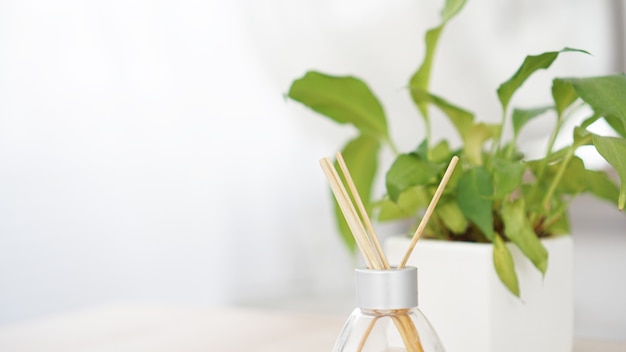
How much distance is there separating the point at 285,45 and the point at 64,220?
0.57 meters

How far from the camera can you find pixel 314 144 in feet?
5.19

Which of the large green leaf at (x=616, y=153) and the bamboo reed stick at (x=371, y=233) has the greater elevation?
the large green leaf at (x=616, y=153)

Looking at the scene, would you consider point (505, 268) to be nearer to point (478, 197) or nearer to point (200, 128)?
point (478, 197)

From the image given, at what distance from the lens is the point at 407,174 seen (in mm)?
595

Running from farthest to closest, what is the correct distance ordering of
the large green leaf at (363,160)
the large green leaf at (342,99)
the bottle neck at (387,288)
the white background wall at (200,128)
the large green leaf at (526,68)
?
the white background wall at (200,128) → the large green leaf at (363,160) → the large green leaf at (342,99) → the large green leaf at (526,68) → the bottle neck at (387,288)

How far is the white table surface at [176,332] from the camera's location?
2.54 feet

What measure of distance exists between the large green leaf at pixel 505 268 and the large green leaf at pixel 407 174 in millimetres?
78

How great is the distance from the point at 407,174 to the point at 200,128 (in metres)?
0.80

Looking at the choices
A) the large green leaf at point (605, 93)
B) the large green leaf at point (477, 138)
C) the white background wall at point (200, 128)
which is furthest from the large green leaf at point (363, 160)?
the white background wall at point (200, 128)

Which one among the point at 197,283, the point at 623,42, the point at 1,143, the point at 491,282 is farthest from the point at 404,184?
the point at 623,42

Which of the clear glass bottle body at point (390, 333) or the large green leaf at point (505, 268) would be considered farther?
the large green leaf at point (505, 268)

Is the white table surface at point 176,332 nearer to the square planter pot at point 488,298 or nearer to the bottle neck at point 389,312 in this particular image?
the square planter pot at point 488,298

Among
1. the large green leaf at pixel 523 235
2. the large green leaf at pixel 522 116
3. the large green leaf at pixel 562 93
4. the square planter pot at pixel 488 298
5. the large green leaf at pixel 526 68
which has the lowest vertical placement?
the square planter pot at pixel 488 298

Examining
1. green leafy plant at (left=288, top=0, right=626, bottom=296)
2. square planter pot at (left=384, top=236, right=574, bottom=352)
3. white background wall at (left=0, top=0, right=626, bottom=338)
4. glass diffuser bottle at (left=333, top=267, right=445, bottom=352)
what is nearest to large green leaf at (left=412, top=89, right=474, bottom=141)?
green leafy plant at (left=288, top=0, right=626, bottom=296)
